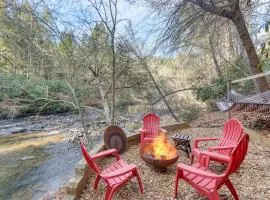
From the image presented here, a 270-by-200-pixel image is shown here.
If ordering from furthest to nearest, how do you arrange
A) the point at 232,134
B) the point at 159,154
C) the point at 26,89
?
the point at 26,89 → the point at 159,154 → the point at 232,134

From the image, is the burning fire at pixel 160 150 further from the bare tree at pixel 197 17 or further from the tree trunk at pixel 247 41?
the tree trunk at pixel 247 41

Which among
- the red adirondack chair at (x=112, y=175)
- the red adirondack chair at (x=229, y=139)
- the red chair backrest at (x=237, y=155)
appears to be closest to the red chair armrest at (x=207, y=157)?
the red adirondack chair at (x=229, y=139)

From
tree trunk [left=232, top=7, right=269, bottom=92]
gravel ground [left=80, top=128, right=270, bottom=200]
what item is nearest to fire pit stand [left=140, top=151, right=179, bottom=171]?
gravel ground [left=80, top=128, right=270, bottom=200]

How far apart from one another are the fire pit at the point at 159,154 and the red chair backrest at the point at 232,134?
74 cm

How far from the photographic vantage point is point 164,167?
4.27 metres

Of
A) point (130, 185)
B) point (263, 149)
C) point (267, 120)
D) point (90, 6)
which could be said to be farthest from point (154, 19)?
point (130, 185)

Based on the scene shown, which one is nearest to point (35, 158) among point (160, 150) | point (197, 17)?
point (160, 150)

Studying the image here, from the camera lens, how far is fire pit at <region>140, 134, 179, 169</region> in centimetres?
419

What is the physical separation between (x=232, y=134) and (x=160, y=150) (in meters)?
1.11

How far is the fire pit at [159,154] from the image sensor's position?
4190 mm

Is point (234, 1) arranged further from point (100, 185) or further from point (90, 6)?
point (100, 185)

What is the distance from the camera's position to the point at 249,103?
548 cm

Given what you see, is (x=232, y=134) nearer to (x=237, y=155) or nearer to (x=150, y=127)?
(x=237, y=155)

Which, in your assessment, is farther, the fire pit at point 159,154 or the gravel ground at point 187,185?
the fire pit at point 159,154
